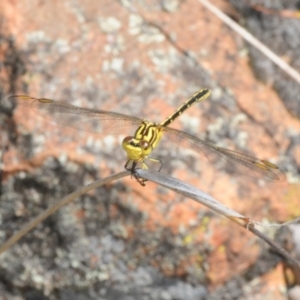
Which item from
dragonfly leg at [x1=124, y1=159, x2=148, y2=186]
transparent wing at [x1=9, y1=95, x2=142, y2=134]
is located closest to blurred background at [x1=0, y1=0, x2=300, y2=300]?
transparent wing at [x1=9, y1=95, x2=142, y2=134]

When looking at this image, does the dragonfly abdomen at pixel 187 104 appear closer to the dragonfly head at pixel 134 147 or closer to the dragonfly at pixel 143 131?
the dragonfly at pixel 143 131

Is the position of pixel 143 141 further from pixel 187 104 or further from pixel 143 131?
pixel 187 104

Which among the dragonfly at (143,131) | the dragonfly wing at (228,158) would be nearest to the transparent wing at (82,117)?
the dragonfly at (143,131)

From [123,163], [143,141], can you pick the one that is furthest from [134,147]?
[123,163]

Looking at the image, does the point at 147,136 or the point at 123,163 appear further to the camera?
the point at 123,163

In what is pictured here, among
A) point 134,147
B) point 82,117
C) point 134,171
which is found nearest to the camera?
point 134,171
